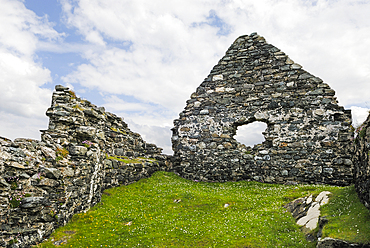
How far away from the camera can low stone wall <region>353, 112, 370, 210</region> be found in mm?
5582

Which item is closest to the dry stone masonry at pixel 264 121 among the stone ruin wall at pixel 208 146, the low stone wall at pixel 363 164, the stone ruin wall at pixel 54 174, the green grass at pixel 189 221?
the stone ruin wall at pixel 208 146

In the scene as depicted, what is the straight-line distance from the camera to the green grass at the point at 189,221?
20.2 feet

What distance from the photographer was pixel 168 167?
1641 cm

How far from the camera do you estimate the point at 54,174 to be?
722 cm

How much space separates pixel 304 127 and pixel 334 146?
1.80 m

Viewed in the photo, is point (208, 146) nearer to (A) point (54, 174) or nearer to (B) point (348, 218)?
(A) point (54, 174)

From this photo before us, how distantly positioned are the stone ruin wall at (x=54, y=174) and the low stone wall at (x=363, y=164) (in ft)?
28.5

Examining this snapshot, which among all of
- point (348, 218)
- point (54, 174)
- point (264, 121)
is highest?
point (264, 121)

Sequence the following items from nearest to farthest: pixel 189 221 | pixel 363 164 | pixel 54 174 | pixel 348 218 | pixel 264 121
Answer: pixel 348 218
pixel 363 164
pixel 54 174
pixel 189 221
pixel 264 121

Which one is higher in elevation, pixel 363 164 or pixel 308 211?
pixel 363 164

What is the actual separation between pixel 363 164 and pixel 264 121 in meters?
8.25

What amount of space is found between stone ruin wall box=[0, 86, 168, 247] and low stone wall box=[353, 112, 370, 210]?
8.68 meters

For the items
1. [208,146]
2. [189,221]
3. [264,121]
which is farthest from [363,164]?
[208,146]

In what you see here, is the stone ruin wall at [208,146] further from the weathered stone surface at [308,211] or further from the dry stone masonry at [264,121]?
the weathered stone surface at [308,211]
